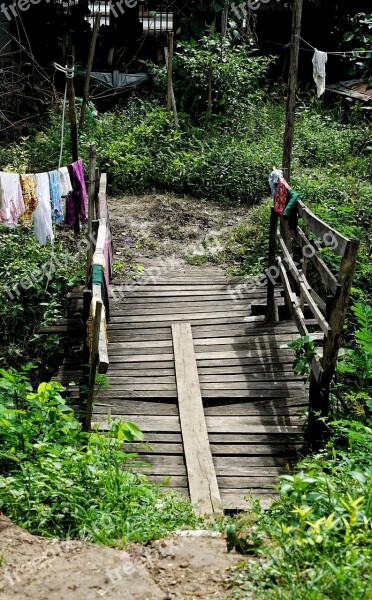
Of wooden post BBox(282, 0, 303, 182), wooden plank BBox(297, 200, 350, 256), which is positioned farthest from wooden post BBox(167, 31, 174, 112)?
wooden plank BBox(297, 200, 350, 256)

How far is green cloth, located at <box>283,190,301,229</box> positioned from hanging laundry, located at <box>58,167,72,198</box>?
2307 mm

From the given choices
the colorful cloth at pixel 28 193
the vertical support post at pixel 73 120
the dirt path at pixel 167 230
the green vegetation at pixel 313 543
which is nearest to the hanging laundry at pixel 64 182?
the colorful cloth at pixel 28 193

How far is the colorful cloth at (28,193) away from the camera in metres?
7.03

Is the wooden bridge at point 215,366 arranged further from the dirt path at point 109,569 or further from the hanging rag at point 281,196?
the dirt path at point 109,569

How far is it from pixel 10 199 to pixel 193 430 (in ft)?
9.56

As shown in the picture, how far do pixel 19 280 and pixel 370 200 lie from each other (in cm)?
483

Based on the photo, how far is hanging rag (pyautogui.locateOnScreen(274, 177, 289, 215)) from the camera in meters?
6.87

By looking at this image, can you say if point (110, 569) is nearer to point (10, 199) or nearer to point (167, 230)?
point (10, 199)

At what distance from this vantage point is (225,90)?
1316 cm

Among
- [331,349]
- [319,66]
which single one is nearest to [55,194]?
[331,349]

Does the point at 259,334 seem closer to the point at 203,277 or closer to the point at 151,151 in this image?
the point at 203,277

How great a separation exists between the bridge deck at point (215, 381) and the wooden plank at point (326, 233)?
1.35 metres

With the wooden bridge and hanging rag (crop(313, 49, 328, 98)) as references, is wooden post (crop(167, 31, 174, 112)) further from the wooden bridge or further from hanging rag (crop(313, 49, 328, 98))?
the wooden bridge

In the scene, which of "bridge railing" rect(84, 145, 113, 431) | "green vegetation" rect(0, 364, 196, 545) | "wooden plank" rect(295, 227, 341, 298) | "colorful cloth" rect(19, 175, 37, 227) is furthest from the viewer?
"colorful cloth" rect(19, 175, 37, 227)
